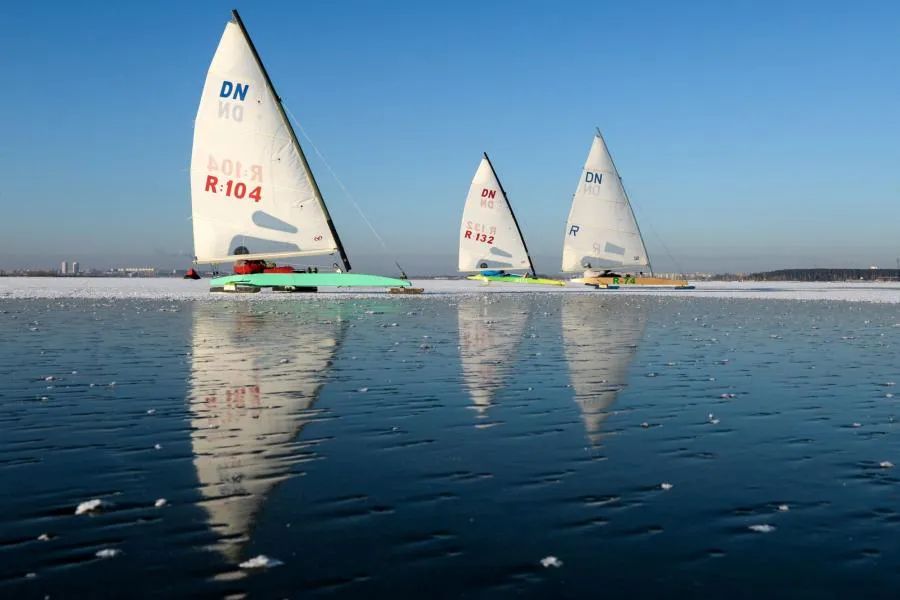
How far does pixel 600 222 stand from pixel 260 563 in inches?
3237

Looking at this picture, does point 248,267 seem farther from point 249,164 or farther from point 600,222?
point 600,222

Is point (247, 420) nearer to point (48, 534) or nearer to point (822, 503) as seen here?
point (48, 534)

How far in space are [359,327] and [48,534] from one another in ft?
76.0

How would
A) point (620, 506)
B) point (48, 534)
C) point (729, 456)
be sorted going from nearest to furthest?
point (48, 534), point (620, 506), point (729, 456)

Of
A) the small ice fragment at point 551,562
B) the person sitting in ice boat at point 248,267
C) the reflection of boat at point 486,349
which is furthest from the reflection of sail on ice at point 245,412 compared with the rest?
the person sitting in ice boat at point 248,267

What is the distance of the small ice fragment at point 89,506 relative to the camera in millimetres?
7082

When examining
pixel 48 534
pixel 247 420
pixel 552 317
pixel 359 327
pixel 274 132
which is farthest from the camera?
pixel 274 132

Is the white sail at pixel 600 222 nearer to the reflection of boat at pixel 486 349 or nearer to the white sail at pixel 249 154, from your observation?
the white sail at pixel 249 154

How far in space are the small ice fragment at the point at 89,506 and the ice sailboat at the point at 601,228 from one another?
263 feet

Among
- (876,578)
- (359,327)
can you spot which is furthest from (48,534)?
(359,327)

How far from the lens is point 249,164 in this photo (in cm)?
5534

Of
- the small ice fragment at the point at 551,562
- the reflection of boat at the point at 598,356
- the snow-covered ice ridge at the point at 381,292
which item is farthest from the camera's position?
the snow-covered ice ridge at the point at 381,292

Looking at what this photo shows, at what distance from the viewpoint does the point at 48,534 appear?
21.3 feet

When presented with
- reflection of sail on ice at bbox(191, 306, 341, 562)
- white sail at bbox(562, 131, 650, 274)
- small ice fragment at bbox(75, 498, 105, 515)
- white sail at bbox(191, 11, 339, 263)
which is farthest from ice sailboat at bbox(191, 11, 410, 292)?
small ice fragment at bbox(75, 498, 105, 515)
